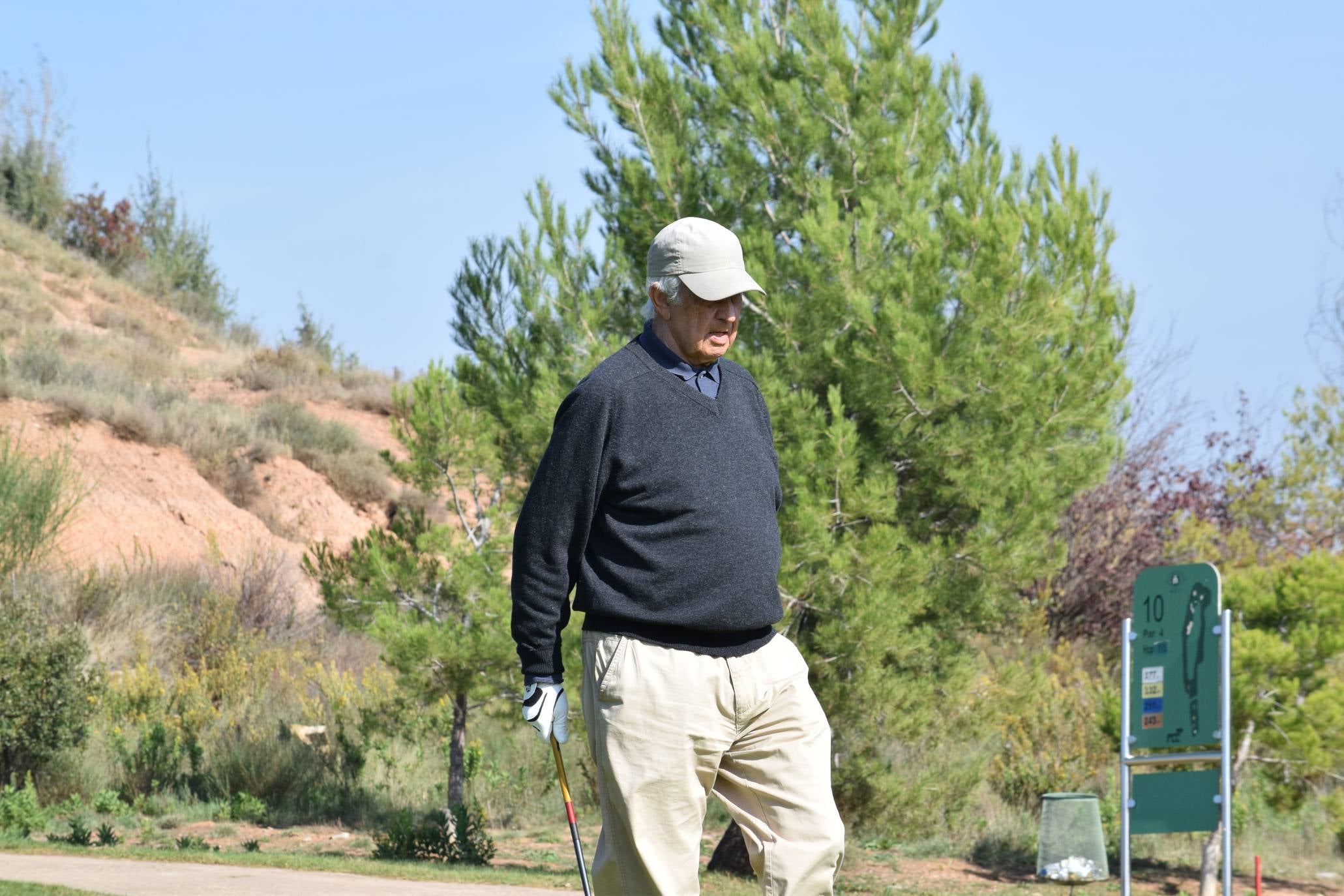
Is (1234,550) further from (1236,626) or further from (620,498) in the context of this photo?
(620,498)

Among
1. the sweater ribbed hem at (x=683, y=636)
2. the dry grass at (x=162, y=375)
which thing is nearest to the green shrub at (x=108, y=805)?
the sweater ribbed hem at (x=683, y=636)

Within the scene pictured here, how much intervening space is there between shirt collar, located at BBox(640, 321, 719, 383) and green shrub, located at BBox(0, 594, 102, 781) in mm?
9168

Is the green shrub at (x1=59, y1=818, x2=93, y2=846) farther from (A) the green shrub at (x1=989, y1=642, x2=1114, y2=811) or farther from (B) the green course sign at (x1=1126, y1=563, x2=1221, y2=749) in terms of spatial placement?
(A) the green shrub at (x1=989, y1=642, x2=1114, y2=811)

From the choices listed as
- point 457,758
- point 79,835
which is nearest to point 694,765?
point 79,835

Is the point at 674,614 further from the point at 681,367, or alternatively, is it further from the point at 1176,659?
the point at 1176,659

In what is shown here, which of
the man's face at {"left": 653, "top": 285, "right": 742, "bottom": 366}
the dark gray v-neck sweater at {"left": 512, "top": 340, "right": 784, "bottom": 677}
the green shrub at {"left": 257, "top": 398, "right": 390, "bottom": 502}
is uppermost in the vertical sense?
the green shrub at {"left": 257, "top": 398, "right": 390, "bottom": 502}

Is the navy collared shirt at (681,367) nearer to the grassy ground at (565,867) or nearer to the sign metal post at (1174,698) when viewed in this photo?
the sign metal post at (1174,698)

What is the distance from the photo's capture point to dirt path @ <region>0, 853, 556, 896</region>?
286 inches

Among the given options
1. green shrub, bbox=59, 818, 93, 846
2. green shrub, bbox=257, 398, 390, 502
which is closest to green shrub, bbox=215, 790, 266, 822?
green shrub, bbox=59, 818, 93, 846

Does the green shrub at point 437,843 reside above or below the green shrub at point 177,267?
below

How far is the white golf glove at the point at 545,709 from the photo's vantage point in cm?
364

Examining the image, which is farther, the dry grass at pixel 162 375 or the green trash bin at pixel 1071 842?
the dry grass at pixel 162 375

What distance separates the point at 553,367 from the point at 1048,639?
27.5 feet

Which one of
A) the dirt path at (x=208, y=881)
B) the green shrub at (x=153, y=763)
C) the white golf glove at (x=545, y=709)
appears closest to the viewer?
the white golf glove at (x=545, y=709)
